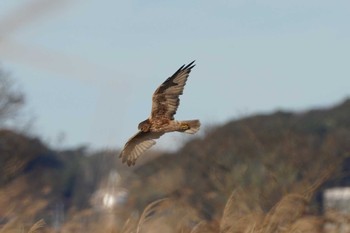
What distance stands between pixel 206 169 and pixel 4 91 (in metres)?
6.89

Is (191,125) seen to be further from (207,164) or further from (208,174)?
(207,164)

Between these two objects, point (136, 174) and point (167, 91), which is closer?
point (167, 91)

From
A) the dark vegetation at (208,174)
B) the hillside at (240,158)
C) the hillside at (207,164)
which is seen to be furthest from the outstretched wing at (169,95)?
the hillside at (240,158)

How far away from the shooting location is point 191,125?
38.1ft

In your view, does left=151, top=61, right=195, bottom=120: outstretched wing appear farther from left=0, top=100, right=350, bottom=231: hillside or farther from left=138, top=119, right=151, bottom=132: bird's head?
left=0, top=100, right=350, bottom=231: hillside

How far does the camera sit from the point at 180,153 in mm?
51688

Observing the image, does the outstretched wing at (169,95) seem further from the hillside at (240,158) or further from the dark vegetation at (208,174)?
the hillside at (240,158)

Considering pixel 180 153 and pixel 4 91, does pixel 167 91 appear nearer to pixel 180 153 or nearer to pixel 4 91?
pixel 4 91

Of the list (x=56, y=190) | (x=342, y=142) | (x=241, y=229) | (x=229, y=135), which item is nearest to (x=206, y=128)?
(x=229, y=135)

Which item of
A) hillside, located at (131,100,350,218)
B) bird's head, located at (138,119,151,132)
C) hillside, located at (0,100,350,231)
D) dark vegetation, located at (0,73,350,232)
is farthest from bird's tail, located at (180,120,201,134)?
hillside, located at (131,100,350,218)

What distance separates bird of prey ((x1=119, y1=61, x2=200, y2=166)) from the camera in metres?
11.5

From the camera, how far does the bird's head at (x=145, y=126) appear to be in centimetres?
1168

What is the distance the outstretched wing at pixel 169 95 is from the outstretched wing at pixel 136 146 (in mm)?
304

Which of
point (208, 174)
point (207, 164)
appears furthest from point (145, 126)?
point (207, 164)
